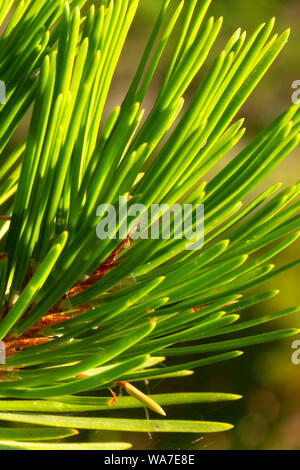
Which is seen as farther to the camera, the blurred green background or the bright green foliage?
the blurred green background

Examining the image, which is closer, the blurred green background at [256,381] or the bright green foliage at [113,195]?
the bright green foliage at [113,195]

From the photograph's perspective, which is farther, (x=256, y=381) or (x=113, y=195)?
(x=256, y=381)

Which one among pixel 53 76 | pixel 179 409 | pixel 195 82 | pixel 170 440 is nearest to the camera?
pixel 53 76

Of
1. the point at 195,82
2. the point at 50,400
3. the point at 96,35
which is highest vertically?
the point at 195,82

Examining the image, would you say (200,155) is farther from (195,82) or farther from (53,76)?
(195,82)

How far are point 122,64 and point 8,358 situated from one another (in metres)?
0.84

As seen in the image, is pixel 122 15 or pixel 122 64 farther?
pixel 122 64

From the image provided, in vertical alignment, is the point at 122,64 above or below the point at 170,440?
above

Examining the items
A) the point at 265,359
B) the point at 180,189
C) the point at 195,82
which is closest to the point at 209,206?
the point at 180,189

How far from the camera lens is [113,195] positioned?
0.71 feet

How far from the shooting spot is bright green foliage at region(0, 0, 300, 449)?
208mm

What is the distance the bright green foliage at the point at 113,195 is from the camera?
21 centimetres

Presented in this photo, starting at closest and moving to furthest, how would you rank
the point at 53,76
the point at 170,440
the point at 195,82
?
the point at 53,76, the point at 170,440, the point at 195,82

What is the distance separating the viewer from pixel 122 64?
102 cm
